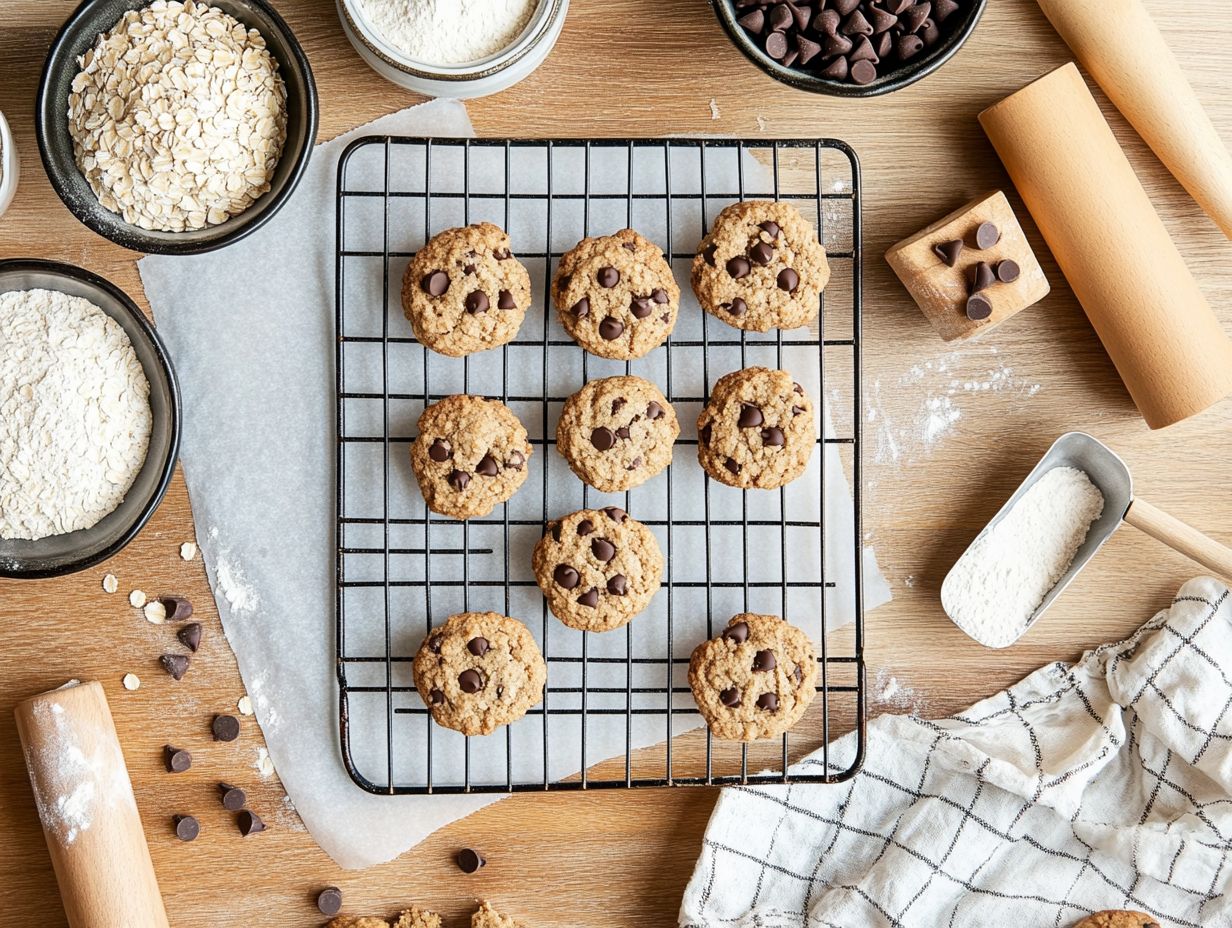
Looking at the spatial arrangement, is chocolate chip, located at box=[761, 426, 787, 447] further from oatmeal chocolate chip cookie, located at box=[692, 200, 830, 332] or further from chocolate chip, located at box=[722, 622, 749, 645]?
chocolate chip, located at box=[722, 622, 749, 645]

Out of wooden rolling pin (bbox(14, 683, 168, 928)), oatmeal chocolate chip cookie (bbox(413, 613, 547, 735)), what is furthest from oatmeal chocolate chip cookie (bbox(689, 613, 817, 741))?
wooden rolling pin (bbox(14, 683, 168, 928))

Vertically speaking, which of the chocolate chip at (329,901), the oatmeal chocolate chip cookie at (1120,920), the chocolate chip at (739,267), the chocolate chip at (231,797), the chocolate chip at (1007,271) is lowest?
the oatmeal chocolate chip cookie at (1120,920)

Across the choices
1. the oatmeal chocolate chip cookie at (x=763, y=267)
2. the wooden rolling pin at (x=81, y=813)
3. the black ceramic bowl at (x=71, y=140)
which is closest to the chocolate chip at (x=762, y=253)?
the oatmeal chocolate chip cookie at (x=763, y=267)

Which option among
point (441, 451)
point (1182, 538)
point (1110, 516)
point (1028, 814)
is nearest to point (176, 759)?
point (441, 451)

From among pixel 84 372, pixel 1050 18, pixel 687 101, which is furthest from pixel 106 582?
pixel 1050 18

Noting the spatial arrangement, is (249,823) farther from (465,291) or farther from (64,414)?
(465,291)

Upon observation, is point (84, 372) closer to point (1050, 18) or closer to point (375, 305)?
point (375, 305)

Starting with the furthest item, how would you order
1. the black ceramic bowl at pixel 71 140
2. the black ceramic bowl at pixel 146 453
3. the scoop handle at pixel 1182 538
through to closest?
the scoop handle at pixel 1182 538, the black ceramic bowl at pixel 146 453, the black ceramic bowl at pixel 71 140

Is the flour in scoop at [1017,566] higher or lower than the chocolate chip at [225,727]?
higher

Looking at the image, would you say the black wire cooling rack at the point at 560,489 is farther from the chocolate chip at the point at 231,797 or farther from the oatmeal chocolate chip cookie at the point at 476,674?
the chocolate chip at the point at 231,797
